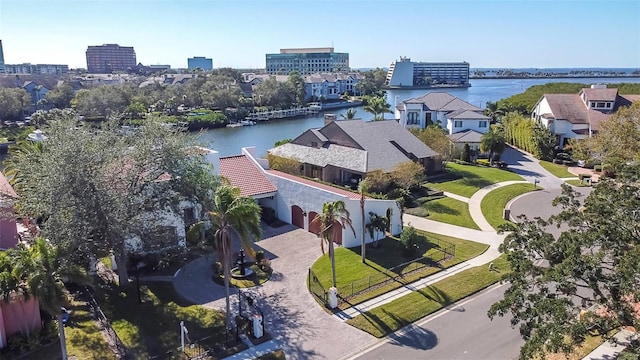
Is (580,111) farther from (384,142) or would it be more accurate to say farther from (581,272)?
(581,272)

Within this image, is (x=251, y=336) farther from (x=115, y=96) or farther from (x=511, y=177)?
(x=115, y=96)

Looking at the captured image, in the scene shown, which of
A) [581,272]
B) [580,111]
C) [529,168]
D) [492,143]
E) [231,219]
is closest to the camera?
[581,272]

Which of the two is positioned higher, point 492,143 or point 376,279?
point 492,143

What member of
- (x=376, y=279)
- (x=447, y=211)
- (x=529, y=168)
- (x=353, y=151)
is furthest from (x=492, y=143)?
(x=376, y=279)

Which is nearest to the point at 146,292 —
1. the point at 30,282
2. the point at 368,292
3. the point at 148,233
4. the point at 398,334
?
the point at 148,233

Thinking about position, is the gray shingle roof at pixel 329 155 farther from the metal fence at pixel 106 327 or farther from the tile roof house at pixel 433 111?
the tile roof house at pixel 433 111
